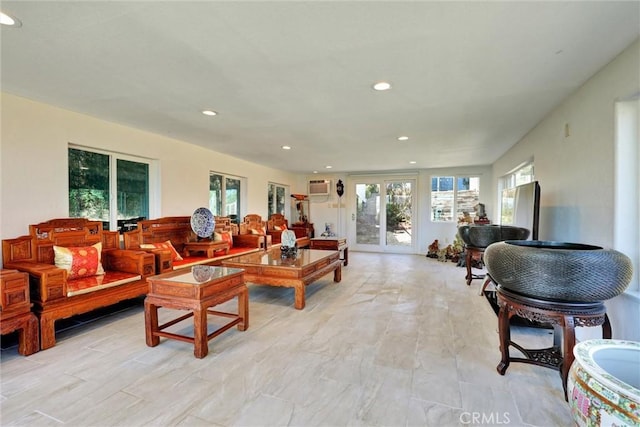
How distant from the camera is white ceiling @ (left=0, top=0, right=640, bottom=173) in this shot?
151cm

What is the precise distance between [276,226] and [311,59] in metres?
5.35

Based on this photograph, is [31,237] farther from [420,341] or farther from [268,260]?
[420,341]

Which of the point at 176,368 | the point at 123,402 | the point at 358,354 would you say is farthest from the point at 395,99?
the point at 123,402

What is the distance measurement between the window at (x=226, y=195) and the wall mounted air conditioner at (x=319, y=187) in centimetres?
259

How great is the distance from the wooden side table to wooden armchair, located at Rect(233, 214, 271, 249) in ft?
10.6

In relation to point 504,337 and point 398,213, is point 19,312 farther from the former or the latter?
point 398,213

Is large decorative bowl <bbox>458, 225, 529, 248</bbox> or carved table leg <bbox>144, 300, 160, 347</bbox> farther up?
large decorative bowl <bbox>458, 225, 529, 248</bbox>

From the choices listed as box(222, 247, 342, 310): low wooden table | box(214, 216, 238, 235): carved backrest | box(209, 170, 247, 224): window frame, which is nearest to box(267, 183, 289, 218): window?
box(209, 170, 247, 224): window frame

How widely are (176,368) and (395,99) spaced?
9.40 feet

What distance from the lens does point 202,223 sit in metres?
4.48

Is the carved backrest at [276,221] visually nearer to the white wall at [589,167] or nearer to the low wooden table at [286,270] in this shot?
the low wooden table at [286,270]

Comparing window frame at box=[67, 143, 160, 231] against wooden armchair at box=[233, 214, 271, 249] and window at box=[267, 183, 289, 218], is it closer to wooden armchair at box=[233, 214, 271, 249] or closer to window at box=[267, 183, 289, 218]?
wooden armchair at box=[233, 214, 271, 249]

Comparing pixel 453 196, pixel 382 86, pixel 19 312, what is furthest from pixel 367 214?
pixel 19 312

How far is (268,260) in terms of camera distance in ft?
12.2
